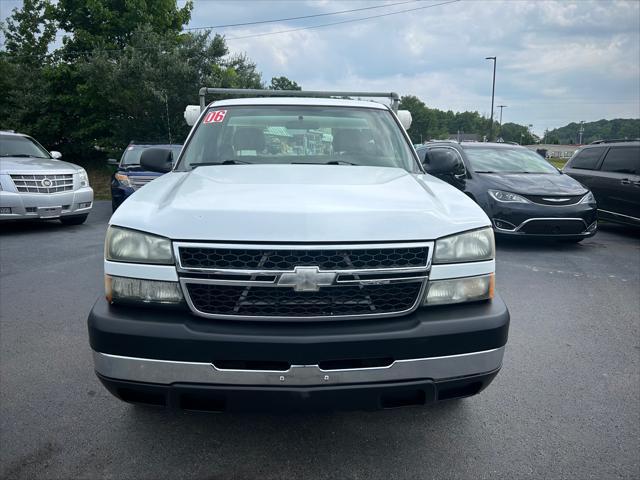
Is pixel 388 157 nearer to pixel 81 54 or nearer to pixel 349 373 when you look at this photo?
pixel 349 373

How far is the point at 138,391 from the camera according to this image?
233cm

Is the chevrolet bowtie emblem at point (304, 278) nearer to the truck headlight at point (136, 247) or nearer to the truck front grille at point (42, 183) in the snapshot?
the truck headlight at point (136, 247)

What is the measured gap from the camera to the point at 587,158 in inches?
443

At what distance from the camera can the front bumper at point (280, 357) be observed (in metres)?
2.20

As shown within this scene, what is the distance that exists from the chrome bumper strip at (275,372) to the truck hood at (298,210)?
529mm

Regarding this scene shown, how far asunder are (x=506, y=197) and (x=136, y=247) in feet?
23.6

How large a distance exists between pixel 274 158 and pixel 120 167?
968 cm

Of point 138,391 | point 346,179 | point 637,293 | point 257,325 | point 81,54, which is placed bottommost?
point 637,293

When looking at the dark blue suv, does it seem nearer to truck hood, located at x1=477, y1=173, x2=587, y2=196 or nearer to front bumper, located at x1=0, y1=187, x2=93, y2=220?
front bumper, located at x1=0, y1=187, x2=93, y2=220

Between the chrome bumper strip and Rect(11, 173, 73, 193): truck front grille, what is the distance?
8.45 meters

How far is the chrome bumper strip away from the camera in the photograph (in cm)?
221

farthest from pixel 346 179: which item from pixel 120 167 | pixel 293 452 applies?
pixel 120 167

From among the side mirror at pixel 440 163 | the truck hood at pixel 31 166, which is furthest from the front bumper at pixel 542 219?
the truck hood at pixel 31 166

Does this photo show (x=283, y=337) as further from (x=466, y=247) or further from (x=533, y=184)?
(x=533, y=184)
